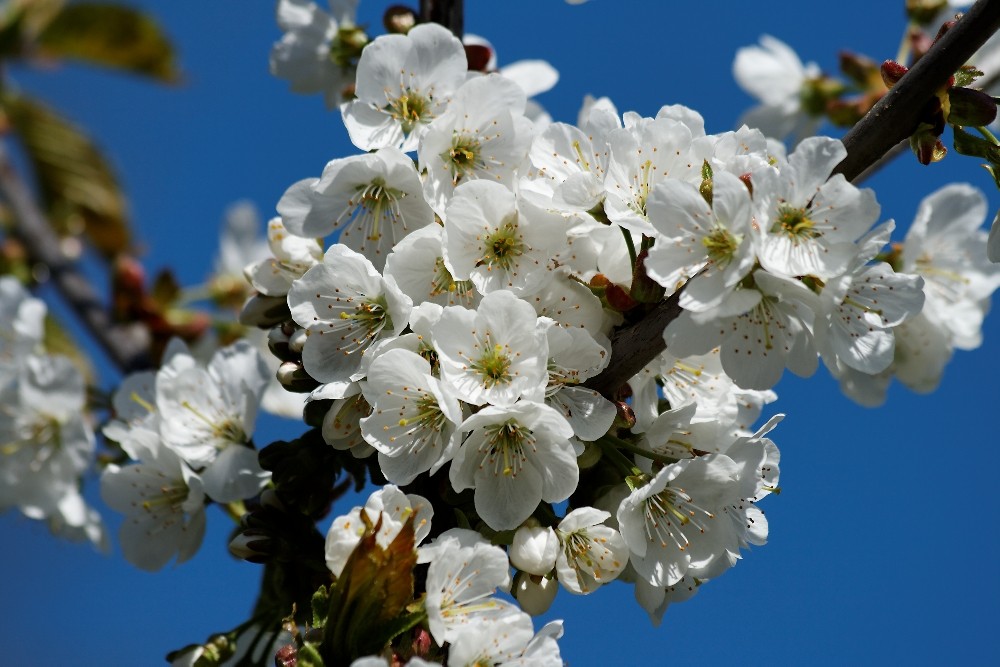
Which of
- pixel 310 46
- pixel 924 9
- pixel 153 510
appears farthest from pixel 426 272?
pixel 924 9

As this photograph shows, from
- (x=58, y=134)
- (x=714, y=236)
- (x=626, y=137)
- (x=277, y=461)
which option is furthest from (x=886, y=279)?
(x=58, y=134)

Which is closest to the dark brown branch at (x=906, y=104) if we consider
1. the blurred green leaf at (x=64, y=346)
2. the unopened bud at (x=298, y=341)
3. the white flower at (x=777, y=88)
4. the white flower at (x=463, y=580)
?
the white flower at (x=463, y=580)

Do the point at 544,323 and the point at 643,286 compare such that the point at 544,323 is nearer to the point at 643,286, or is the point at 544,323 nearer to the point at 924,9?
the point at 643,286

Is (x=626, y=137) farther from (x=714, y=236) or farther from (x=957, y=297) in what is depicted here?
(x=957, y=297)

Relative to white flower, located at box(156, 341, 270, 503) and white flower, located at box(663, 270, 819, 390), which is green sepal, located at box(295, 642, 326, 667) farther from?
white flower, located at box(663, 270, 819, 390)

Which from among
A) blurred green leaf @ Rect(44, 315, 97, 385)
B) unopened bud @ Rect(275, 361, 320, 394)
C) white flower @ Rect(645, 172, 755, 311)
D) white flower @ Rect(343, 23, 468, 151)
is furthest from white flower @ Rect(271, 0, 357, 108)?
blurred green leaf @ Rect(44, 315, 97, 385)
